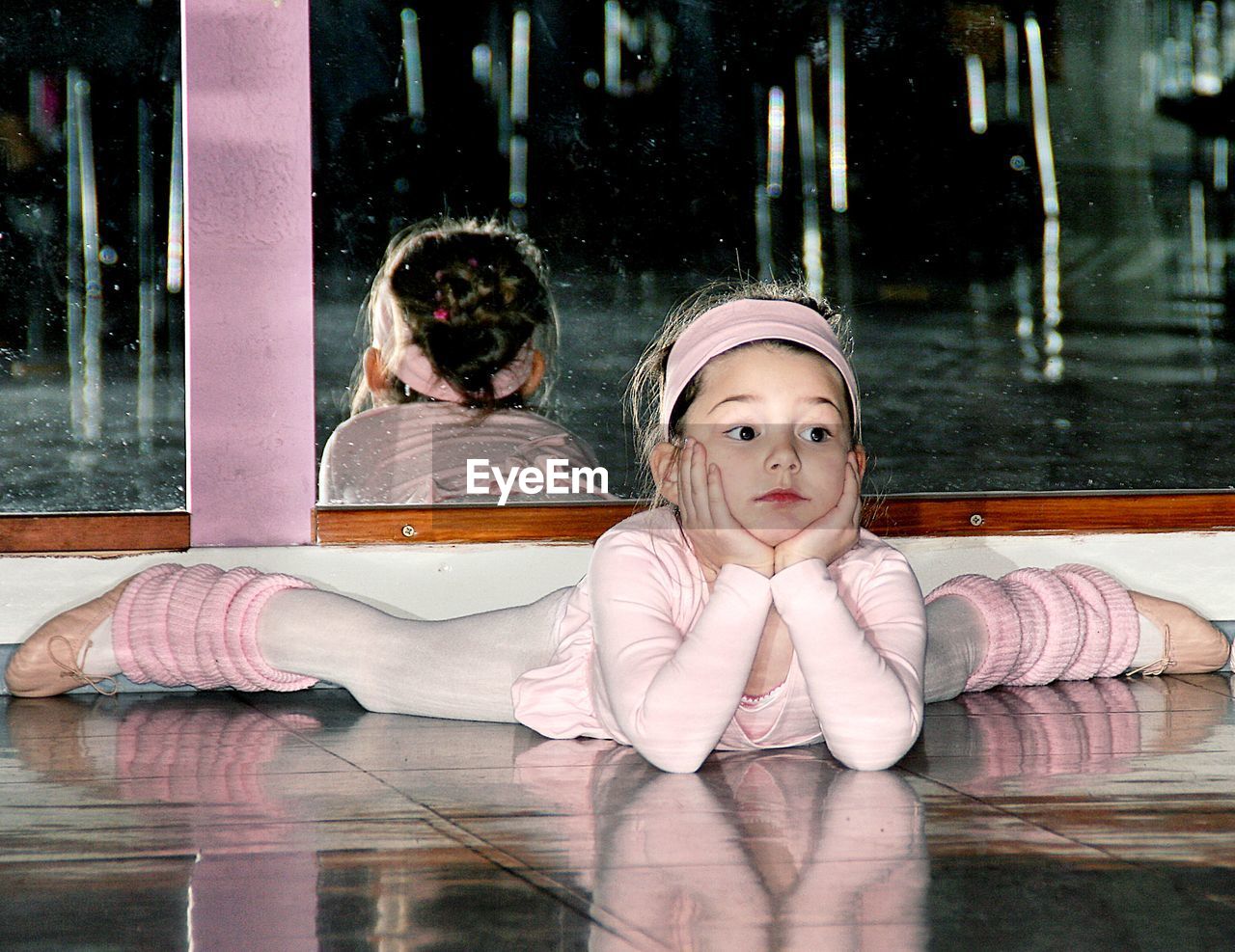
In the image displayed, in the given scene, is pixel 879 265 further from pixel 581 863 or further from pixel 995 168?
pixel 581 863

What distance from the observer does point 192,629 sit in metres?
1.65

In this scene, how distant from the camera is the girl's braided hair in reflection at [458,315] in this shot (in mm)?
2057

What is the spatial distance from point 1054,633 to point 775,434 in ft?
1.85

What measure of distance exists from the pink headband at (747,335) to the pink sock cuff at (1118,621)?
50 centimetres

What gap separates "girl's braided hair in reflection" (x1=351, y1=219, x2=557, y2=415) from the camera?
6.75 feet

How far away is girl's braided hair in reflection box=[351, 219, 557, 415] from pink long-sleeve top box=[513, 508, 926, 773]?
636 millimetres

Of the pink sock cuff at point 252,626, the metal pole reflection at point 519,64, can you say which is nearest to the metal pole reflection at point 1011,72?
the metal pole reflection at point 519,64

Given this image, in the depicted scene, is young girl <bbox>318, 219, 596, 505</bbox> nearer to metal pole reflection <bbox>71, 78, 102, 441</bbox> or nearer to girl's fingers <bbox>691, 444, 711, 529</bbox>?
metal pole reflection <bbox>71, 78, 102, 441</bbox>

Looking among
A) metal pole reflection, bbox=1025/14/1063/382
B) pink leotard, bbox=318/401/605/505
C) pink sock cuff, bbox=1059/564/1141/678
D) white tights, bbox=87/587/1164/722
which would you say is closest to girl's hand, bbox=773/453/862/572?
white tights, bbox=87/587/1164/722

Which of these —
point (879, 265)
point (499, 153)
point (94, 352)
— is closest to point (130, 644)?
point (94, 352)

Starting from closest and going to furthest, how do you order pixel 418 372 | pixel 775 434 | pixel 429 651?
pixel 775 434, pixel 429 651, pixel 418 372

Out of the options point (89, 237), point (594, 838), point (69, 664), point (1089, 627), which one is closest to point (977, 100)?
point (1089, 627)

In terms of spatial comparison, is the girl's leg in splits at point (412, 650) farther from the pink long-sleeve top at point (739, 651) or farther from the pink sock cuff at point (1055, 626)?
the pink sock cuff at point (1055, 626)

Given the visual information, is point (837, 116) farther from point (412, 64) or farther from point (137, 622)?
point (137, 622)
